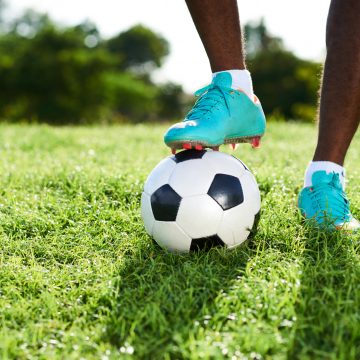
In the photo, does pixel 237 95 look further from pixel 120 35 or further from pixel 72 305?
pixel 120 35

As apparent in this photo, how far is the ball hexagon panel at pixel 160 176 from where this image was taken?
2537mm

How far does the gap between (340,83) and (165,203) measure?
113 centimetres

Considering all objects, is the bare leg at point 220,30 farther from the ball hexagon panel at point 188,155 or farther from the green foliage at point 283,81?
the green foliage at point 283,81

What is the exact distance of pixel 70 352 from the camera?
1.84 metres

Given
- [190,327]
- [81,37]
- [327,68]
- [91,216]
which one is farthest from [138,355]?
[81,37]

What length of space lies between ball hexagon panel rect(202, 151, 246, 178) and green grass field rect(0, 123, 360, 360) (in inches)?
13.6

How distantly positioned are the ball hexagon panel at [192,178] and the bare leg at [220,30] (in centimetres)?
63

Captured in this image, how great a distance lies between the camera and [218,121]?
2693mm

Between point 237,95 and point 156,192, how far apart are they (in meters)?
0.73

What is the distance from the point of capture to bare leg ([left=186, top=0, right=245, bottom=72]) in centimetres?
273

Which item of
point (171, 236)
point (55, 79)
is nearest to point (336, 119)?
point (171, 236)

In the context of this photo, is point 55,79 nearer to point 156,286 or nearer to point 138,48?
point 138,48

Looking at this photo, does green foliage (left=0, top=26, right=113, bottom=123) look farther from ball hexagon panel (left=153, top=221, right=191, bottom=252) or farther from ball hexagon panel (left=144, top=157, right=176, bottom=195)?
ball hexagon panel (left=153, top=221, right=191, bottom=252)

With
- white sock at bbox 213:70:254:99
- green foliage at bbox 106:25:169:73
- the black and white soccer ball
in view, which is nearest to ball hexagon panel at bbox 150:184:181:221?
the black and white soccer ball
